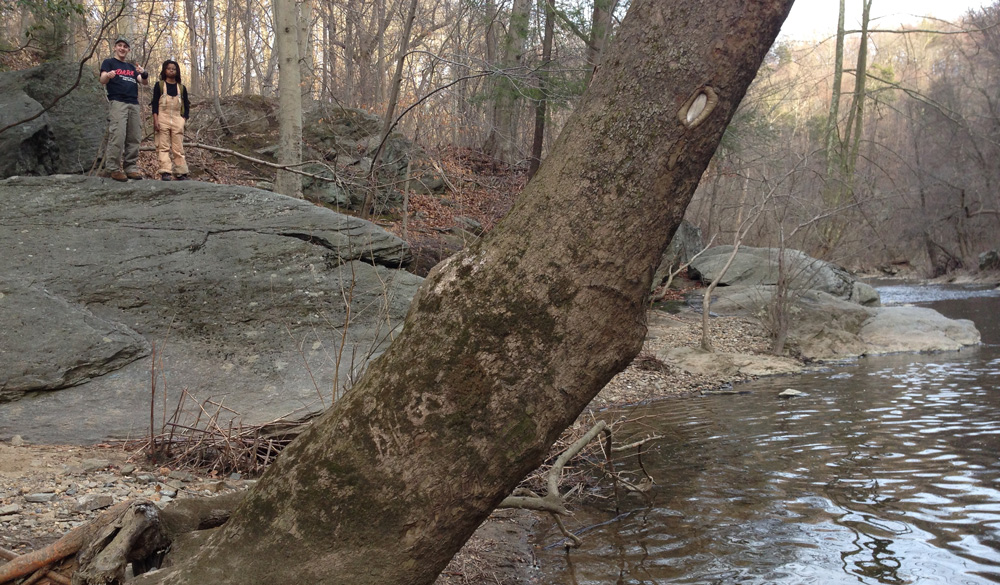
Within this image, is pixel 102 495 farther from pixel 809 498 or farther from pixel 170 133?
pixel 170 133

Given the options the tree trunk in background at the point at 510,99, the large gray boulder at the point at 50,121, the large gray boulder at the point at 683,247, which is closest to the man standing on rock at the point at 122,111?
the large gray boulder at the point at 50,121

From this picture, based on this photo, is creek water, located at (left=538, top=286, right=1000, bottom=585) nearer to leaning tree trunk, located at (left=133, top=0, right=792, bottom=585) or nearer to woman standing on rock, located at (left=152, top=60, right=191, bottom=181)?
leaning tree trunk, located at (left=133, top=0, right=792, bottom=585)

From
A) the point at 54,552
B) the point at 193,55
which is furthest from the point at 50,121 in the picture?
the point at 193,55

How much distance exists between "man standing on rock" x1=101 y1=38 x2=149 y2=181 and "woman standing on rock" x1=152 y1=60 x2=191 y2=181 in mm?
357

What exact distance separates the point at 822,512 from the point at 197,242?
6.28 m

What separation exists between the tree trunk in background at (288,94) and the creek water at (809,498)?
22.1 ft

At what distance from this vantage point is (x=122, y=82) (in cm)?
795

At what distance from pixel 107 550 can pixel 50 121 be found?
28.0 feet

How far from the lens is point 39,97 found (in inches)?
374

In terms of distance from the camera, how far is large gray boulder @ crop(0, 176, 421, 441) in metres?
5.82

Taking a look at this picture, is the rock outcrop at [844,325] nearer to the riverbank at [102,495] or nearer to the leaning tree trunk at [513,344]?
the riverbank at [102,495]

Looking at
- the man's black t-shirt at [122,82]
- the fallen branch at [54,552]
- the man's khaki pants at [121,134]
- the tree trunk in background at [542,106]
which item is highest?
the tree trunk in background at [542,106]

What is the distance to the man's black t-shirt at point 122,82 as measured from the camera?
790 cm

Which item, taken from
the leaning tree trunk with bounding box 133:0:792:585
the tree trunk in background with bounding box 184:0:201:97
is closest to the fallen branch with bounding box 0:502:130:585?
the leaning tree trunk with bounding box 133:0:792:585
